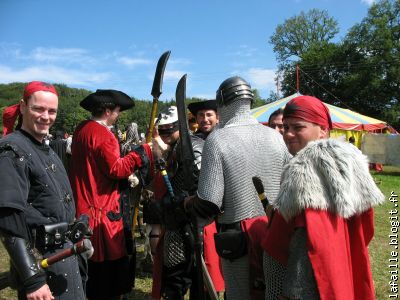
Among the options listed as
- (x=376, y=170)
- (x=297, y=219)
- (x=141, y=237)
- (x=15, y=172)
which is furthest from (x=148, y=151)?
(x=376, y=170)

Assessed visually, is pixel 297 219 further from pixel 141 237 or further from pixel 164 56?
pixel 141 237

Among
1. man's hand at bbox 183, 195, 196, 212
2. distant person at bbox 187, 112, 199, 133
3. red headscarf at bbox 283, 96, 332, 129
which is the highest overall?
distant person at bbox 187, 112, 199, 133

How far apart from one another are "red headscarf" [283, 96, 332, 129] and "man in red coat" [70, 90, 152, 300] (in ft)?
5.54

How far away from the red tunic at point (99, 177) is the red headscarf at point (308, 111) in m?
1.66

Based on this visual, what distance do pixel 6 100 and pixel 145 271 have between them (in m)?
64.4

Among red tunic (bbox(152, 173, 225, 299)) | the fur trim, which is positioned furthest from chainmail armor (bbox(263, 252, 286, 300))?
red tunic (bbox(152, 173, 225, 299))

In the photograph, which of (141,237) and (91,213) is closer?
(91,213)

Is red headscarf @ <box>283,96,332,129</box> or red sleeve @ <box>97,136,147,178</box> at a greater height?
red headscarf @ <box>283,96,332,129</box>

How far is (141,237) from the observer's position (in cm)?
646

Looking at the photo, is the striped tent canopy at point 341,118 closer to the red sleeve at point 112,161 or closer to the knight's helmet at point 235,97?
the red sleeve at point 112,161

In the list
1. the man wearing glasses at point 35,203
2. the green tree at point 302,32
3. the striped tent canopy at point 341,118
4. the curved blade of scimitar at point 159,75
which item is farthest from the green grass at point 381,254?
the green tree at point 302,32

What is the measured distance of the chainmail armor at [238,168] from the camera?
222 cm

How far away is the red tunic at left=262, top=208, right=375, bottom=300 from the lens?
4.76 feet

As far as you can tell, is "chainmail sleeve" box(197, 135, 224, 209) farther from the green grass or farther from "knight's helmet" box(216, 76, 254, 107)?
the green grass
